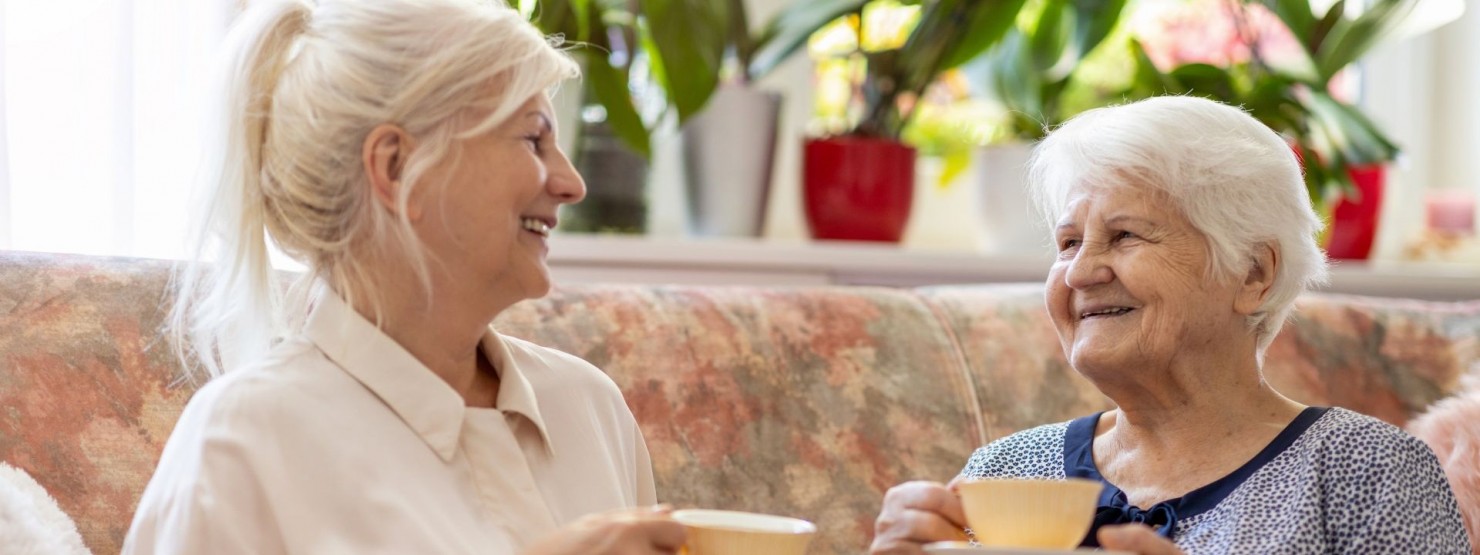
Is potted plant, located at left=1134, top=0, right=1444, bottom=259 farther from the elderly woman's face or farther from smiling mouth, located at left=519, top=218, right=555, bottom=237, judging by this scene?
smiling mouth, located at left=519, top=218, right=555, bottom=237

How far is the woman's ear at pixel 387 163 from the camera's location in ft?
3.93

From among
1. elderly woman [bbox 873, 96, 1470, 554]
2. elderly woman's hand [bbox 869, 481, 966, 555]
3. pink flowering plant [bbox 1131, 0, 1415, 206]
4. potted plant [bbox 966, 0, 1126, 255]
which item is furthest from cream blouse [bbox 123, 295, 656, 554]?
pink flowering plant [bbox 1131, 0, 1415, 206]

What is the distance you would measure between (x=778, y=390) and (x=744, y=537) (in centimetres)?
86

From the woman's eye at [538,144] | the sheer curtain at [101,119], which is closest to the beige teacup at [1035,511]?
the woman's eye at [538,144]

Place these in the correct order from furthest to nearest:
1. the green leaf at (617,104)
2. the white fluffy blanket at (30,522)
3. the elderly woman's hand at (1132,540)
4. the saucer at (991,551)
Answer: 1. the green leaf at (617,104)
2. the white fluffy blanket at (30,522)
3. the elderly woman's hand at (1132,540)
4. the saucer at (991,551)

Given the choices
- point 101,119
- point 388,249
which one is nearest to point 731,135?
point 101,119

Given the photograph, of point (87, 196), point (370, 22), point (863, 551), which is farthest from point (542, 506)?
point (87, 196)

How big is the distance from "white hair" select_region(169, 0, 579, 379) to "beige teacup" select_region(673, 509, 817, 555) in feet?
1.07

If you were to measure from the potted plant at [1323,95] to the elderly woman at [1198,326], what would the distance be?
1198 millimetres

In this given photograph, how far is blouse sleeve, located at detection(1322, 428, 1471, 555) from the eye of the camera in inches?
55.1

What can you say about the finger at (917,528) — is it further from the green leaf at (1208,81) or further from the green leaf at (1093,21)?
the green leaf at (1208,81)

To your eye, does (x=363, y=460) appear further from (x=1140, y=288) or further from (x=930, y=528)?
(x=1140, y=288)

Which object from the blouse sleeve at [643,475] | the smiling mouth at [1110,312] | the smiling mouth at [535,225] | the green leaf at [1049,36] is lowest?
the blouse sleeve at [643,475]

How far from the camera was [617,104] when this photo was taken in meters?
2.37
